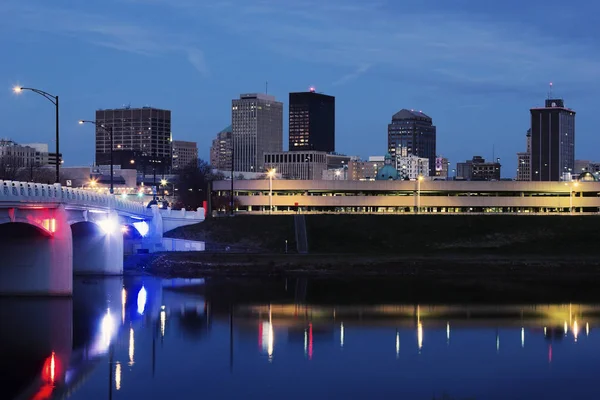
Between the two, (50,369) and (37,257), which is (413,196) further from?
(50,369)

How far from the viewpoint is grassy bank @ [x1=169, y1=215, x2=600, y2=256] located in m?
112

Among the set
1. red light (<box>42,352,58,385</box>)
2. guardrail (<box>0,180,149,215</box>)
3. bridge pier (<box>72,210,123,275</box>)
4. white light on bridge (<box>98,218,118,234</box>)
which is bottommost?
red light (<box>42,352,58,385</box>)

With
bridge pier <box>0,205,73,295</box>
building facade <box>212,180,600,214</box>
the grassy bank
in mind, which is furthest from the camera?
building facade <box>212,180,600,214</box>

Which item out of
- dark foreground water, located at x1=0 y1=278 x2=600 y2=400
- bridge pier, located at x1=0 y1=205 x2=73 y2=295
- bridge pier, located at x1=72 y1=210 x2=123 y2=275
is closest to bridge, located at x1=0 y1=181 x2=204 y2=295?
bridge pier, located at x1=0 y1=205 x2=73 y2=295

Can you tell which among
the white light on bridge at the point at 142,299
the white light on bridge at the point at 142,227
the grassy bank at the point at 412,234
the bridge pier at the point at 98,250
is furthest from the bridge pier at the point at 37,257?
the grassy bank at the point at 412,234

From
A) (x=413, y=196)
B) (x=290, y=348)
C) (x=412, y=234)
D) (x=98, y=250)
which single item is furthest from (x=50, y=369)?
(x=413, y=196)

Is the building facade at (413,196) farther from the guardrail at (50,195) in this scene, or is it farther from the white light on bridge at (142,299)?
the white light on bridge at (142,299)

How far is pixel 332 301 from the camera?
7275 centimetres

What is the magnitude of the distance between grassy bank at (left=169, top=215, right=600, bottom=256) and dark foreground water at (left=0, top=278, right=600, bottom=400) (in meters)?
37.5

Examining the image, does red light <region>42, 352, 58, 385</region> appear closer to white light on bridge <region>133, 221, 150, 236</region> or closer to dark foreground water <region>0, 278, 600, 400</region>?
dark foreground water <region>0, 278, 600, 400</region>

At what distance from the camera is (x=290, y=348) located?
5197 centimetres

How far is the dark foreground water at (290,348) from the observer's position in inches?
1673

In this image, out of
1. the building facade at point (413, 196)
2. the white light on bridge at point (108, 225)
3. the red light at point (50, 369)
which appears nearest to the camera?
the red light at point (50, 369)

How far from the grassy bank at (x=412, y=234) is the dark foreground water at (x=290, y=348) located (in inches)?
1477
